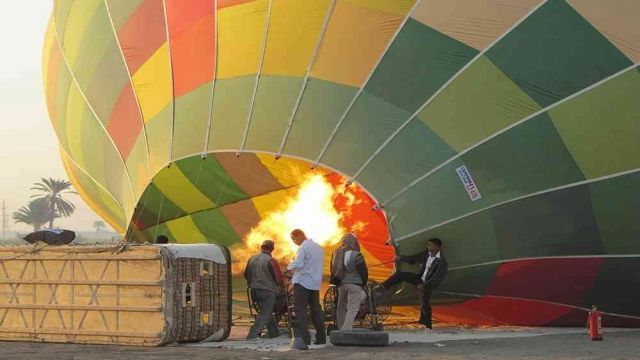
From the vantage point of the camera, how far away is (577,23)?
30.3ft

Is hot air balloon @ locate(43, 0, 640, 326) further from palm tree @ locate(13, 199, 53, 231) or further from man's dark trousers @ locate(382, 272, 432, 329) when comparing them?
palm tree @ locate(13, 199, 53, 231)

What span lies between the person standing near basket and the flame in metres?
1.76

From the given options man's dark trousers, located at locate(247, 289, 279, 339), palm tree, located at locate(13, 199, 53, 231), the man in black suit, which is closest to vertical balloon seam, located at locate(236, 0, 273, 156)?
man's dark trousers, located at locate(247, 289, 279, 339)

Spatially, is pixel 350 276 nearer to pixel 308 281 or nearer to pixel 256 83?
pixel 308 281

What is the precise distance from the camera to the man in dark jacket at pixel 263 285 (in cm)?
980

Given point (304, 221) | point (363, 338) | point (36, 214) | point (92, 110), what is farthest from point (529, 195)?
point (36, 214)

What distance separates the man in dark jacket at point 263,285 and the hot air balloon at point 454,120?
3.60ft

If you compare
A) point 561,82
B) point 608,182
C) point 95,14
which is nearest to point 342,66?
point 561,82

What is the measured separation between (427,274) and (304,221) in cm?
264

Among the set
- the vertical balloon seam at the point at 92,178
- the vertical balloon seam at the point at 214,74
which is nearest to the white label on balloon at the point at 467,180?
the vertical balloon seam at the point at 214,74

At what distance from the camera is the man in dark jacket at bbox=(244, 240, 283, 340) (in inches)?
386

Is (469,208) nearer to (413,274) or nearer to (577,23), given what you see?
(413,274)

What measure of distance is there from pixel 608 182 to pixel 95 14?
6.32 meters

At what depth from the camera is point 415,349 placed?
27.8 feet
